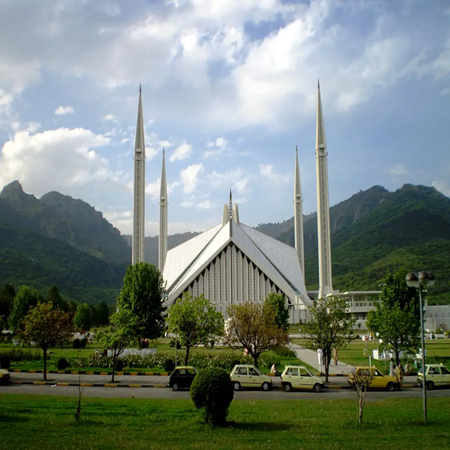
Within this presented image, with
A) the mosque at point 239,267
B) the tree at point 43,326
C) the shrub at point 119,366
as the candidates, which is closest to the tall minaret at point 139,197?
the mosque at point 239,267

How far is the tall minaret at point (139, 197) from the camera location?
116 feet

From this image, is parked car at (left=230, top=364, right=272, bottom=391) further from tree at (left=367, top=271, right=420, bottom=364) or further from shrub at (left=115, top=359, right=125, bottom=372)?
shrub at (left=115, top=359, right=125, bottom=372)

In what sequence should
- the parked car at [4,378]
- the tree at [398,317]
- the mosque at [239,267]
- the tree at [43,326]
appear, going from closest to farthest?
the parked car at [4,378] < the tree at [43,326] < the tree at [398,317] < the mosque at [239,267]

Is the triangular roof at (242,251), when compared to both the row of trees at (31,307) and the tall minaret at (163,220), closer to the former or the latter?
the tall minaret at (163,220)

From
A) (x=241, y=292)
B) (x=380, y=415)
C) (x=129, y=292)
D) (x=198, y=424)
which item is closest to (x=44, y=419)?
(x=198, y=424)

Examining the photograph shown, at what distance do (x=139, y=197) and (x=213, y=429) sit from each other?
30975mm

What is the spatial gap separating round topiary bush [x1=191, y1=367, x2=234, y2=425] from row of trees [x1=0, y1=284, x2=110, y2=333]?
16.2m

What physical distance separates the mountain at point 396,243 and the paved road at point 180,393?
38.6 m

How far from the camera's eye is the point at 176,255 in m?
42.6

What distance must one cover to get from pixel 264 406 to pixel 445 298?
43.4m

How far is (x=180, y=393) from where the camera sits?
11336 millimetres

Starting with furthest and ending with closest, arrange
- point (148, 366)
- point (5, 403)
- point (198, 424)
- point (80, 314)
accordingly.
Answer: point (80, 314) → point (148, 366) → point (5, 403) → point (198, 424)

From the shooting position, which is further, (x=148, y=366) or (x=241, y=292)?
(x=241, y=292)

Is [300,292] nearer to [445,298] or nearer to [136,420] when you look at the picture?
[445,298]
